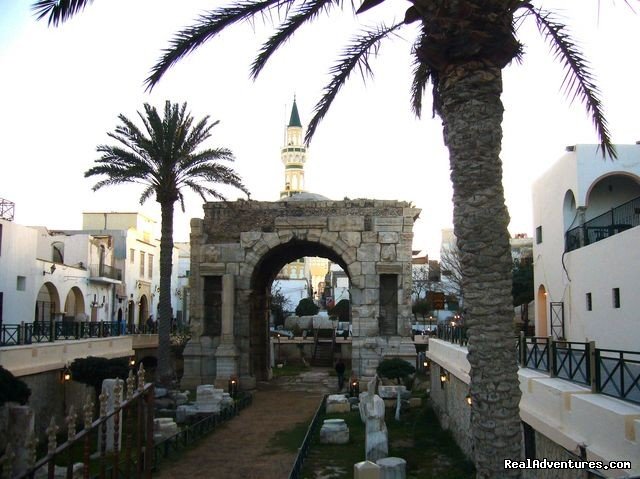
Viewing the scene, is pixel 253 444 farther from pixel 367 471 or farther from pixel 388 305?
pixel 388 305

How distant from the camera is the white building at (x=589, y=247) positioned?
1584 cm

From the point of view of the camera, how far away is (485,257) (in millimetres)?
6566

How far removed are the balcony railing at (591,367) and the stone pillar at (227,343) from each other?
14729 mm

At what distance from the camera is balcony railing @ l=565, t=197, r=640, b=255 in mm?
18203

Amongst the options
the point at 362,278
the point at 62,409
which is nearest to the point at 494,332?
the point at 62,409

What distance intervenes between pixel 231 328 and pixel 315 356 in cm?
1378

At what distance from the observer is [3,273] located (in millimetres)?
26453

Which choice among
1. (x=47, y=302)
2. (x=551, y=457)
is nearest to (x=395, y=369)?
(x=551, y=457)

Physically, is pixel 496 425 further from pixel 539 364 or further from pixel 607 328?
pixel 607 328

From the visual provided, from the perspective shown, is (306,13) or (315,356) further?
(315,356)

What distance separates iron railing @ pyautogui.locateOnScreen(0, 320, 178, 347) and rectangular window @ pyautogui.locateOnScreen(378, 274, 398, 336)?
10474mm

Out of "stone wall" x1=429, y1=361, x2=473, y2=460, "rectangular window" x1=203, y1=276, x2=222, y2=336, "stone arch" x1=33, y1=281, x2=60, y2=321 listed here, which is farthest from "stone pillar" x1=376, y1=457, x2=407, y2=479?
"stone arch" x1=33, y1=281, x2=60, y2=321

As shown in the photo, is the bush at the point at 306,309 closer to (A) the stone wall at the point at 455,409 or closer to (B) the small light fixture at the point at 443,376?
(A) the stone wall at the point at 455,409

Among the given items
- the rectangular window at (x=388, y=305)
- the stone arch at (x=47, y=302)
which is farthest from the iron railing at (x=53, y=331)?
the rectangular window at (x=388, y=305)
